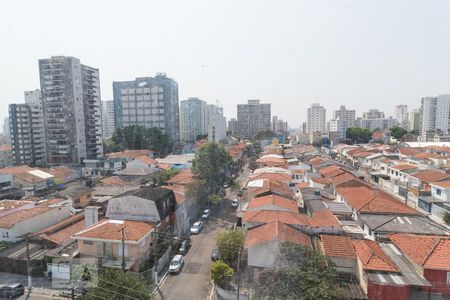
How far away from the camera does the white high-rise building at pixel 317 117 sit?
145125mm

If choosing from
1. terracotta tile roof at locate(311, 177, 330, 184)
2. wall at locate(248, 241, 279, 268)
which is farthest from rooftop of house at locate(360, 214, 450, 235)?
terracotta tile roof at locate(311, 177, 330, 184)

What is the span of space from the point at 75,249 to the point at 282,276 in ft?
46.4

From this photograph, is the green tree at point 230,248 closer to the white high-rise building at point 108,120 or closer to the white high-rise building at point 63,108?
the white high-rise building at point 63,108

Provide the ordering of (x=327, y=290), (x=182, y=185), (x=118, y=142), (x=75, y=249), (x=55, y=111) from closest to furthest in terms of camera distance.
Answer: (x=327, y=290) < (x=75, y=249) < (x=182, y=185) < (x=55, y=111) < (x=118, y=142)

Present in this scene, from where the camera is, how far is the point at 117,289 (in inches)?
446

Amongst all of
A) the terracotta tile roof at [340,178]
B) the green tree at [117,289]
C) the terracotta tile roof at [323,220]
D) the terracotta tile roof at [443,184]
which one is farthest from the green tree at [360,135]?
the green tree at [117,289]

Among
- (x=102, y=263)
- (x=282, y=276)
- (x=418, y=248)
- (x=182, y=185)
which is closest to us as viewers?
(x=282, y=276)

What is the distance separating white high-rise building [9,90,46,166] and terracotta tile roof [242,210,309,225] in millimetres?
62025

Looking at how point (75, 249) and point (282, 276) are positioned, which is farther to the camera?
point (75, 249)

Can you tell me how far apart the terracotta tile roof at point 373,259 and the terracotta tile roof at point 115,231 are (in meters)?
12.8

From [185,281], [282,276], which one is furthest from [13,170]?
[282,276]

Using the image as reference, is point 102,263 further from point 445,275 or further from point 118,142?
point 118,142

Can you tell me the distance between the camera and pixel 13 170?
4122cm

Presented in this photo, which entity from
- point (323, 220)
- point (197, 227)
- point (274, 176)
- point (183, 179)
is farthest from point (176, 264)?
point (274, 176)
